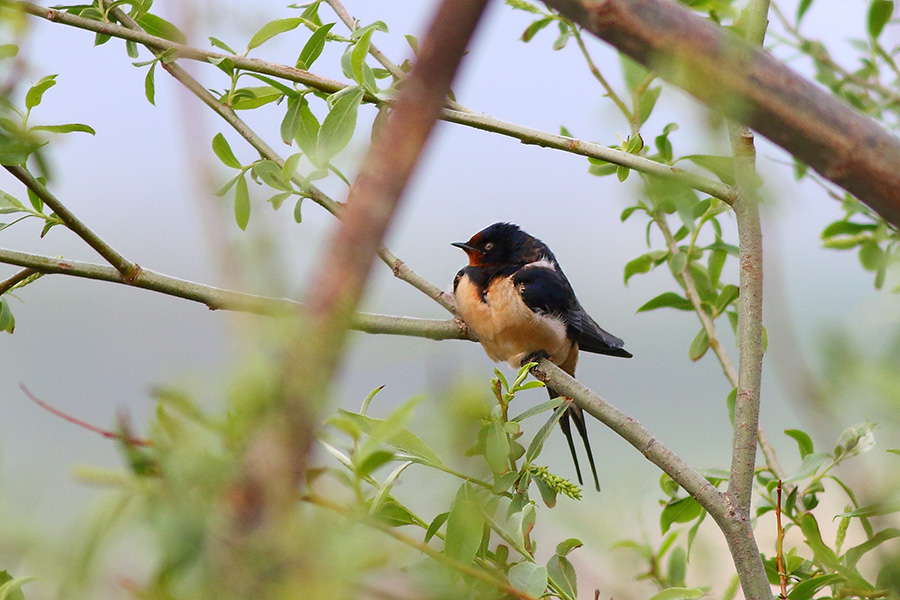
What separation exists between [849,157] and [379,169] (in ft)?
0.89

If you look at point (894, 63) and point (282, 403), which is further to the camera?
point (894, 63)

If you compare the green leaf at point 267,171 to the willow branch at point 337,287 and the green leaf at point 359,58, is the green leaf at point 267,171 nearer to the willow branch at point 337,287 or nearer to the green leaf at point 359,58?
the green leaf at point 359,58

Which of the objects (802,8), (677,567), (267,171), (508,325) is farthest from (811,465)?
(508,325)

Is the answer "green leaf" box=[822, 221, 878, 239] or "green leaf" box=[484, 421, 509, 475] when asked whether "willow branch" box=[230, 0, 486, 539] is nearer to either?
"green leaf" box=[484, 421, 509, 475]

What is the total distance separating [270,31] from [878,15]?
1.38 m

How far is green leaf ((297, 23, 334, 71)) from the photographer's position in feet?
4.44

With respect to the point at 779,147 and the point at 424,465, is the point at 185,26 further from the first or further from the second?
the point at 424,465

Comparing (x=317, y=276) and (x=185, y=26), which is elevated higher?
(x=185, y=26)

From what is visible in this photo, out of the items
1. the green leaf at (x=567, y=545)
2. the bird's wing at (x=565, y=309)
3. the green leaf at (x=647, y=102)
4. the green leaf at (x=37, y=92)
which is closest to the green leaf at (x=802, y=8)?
the green leaf at (x=647, y=102)

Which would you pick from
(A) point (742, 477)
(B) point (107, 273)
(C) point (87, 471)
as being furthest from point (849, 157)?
(B) point (107, 273)

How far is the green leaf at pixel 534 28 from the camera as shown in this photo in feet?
6.01

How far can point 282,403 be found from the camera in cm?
25

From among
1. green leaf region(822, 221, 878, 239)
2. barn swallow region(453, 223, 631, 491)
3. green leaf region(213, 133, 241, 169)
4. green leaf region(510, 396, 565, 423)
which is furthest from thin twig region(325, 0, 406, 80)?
barn swallow region(453, 223, 631, 491)

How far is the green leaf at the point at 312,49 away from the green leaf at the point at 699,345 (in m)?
0.91
